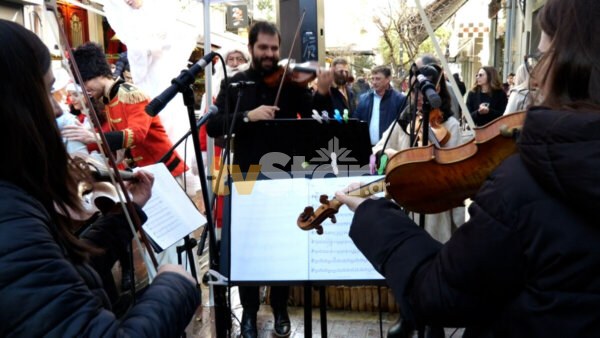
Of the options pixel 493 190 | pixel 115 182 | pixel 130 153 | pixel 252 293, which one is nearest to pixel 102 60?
pixel 130 153

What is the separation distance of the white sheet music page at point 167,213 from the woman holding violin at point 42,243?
2.62 feet

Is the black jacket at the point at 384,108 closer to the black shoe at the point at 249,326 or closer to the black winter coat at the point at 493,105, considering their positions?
the black winter coat at the point at 493,105

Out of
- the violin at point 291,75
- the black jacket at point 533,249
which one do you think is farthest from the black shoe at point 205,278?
the black jacket at point 533,249

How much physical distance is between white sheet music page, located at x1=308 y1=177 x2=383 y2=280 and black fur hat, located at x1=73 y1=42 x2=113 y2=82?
2.15 m

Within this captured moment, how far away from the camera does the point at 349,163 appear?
2.86 meters

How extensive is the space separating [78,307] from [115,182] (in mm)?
698

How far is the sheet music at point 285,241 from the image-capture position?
6.82 ft

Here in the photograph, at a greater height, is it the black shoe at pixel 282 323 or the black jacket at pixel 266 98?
the black jacket at pixel 266 98

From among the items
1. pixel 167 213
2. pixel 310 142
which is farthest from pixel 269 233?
pixel 310 142

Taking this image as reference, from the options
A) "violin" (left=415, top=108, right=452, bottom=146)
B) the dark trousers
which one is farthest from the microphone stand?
"violin" (left=415, top=108, right=452, bottom=146)

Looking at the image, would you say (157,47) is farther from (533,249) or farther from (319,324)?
(533,249)

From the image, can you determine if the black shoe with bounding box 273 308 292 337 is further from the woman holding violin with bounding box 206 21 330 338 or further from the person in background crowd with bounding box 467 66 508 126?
the person in background crowd with bounding box 467 66 508 126

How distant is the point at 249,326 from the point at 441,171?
6.51ft

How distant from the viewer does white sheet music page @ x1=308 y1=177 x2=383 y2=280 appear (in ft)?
6.79
